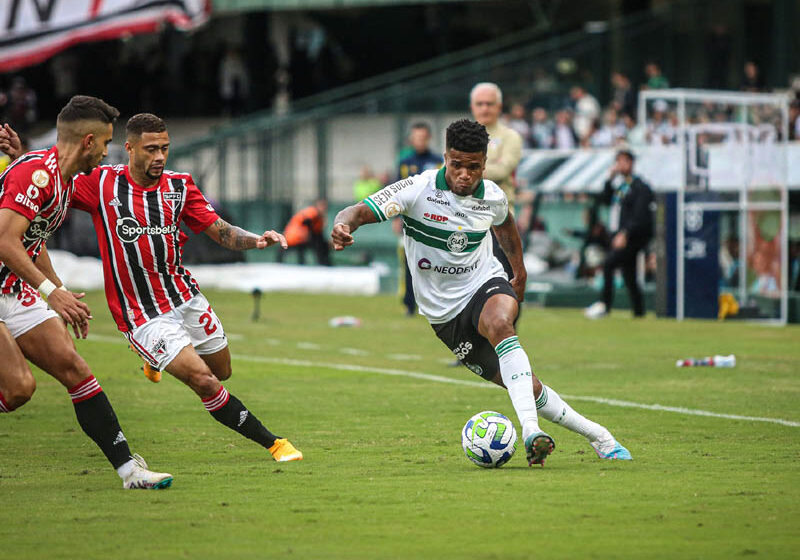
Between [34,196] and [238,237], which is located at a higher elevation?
[34,196]

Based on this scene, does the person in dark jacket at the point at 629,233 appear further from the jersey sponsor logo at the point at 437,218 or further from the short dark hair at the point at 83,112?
the short dark hair at the point at 83,112

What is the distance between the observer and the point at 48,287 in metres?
7.18

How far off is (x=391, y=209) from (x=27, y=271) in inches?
87.2

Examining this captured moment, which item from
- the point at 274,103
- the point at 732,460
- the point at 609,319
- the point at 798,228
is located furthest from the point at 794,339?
the point at 274,103

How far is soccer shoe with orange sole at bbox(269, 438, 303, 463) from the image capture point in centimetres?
820

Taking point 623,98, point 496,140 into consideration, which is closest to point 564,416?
point 496,140

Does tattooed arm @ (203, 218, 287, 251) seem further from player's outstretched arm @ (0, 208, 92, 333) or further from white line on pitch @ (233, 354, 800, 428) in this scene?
white line on pitch @ (233, 354, 800, 428)

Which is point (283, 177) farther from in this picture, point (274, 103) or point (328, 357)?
point (328, 357)

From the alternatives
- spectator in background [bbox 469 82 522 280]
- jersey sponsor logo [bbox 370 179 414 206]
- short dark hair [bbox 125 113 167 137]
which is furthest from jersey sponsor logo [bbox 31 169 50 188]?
spectator in background [bbox 469 82 522 280]

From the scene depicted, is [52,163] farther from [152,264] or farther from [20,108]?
[20,108]

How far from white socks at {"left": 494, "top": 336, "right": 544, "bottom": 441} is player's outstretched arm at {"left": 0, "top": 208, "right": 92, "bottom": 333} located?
7.90ft

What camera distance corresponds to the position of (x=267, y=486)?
23.9 ft

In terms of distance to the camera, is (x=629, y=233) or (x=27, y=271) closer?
(x=27, y=271)

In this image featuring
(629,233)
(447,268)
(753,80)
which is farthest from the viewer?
(753,80)
